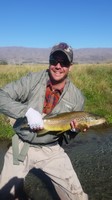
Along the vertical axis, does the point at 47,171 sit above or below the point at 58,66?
below

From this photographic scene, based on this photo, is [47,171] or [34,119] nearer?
[34,119]

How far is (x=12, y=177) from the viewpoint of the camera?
561 centimetres

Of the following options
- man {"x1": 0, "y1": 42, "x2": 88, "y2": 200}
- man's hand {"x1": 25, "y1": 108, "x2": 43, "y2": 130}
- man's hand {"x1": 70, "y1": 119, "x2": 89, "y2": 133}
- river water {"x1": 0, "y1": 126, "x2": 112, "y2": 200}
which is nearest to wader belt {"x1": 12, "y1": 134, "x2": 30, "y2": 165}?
man {"x1": 0, "y1": 42, "x2": 88, "y2": 200}

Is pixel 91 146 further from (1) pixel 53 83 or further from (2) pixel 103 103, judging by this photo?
(1) pixel 53 83

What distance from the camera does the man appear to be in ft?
18.1

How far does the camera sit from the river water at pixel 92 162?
8.16 metres

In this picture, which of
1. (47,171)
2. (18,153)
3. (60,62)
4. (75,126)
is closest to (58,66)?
(60,62)

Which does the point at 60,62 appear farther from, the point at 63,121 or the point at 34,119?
the point at 34,119

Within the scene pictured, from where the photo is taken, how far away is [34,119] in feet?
17.2

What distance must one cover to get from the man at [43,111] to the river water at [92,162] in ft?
7.46

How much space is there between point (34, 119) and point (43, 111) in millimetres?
498

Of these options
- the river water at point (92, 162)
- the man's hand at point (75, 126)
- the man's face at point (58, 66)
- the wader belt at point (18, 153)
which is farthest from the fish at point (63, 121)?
the river water at point (92, 162)

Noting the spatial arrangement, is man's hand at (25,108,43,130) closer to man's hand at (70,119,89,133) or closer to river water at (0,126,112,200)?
man's hand at (70,119,89,133)

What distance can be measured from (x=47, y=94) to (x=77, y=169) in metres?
4.06
